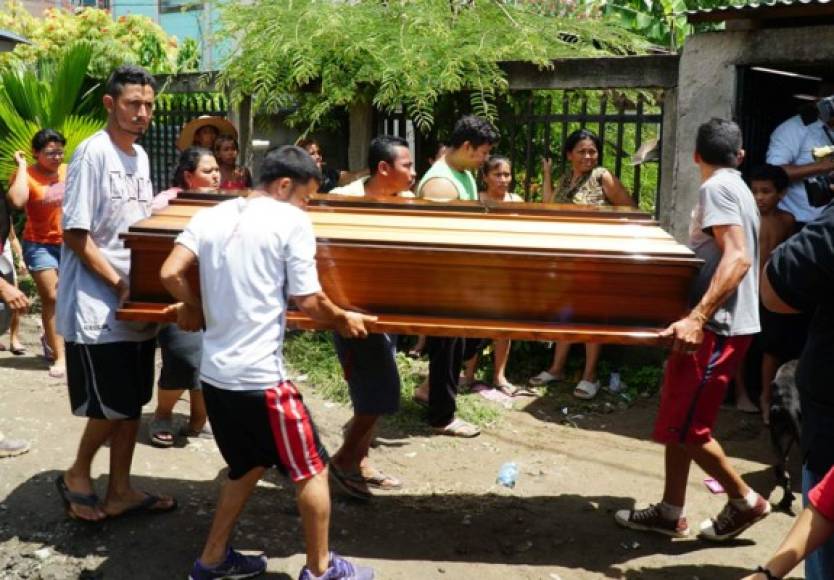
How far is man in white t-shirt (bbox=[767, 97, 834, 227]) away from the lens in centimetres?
620

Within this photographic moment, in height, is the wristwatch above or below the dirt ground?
above

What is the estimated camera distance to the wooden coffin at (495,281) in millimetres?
3658

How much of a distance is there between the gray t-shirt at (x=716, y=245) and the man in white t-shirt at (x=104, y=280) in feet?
7.79

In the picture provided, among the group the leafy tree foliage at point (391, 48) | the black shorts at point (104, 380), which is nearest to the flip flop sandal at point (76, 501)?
the black shorts at point (104, 380)

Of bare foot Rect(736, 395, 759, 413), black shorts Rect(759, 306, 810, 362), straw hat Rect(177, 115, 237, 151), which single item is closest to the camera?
black shorts Rect(759, 306, 810, 362)

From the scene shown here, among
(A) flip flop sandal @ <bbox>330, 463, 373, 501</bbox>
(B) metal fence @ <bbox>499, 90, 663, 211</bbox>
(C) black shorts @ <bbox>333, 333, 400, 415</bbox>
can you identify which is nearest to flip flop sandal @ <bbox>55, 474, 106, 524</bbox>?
(A) flip flop sandal @ <bbox>330, 463, 373, 501</bbox>

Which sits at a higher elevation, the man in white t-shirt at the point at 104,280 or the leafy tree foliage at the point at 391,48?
the leafy tree foliage at the point at 391,48

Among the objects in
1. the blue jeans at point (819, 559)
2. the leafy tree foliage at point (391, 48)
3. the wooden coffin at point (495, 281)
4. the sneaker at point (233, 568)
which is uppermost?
the leafy tree foliage at point (391, 48)

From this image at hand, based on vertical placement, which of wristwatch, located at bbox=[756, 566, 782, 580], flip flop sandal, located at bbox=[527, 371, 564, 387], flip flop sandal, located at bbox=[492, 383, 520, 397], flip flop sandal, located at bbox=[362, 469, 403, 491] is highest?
wristwatch, located at bbox=[756, 566, 782, 580]

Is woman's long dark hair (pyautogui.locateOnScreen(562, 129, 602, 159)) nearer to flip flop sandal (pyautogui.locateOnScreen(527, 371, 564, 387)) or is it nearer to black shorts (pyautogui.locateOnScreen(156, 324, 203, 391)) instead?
flip flop sandal (pyautogui.locateOnScreen(527, 371, 564, 387))

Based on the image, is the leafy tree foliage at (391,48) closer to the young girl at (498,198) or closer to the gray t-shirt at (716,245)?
the young girl at (498,198)

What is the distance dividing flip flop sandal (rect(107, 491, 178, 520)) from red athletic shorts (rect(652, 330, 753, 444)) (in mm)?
2237

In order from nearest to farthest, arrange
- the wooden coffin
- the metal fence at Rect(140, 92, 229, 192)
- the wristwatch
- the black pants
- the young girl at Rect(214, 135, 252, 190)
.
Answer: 1. the wristwatch
2. the wooden coffin
3. the black pants
4. the young girl at Rect(214, 135, 252, 190)
5. the metal fence at Rect(140, 92, 229, 192)

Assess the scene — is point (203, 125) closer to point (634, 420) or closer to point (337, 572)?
point (634, 420)
